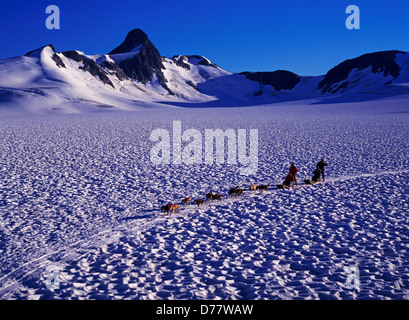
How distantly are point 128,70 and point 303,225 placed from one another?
15436cm

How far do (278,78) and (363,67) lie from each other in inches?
1968

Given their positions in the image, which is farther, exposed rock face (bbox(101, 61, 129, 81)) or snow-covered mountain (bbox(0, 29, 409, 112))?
exposed rock face (bbox(101, 61, 129, 81))

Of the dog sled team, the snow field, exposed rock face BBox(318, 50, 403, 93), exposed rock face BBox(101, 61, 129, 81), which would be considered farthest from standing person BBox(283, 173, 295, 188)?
exposed rock face BBox(318, 50, 403, 93)

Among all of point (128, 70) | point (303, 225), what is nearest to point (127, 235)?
point (303, 225)

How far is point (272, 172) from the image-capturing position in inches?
648

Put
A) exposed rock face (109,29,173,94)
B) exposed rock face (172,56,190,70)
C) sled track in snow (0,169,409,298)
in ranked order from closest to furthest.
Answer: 1. sled track in snow (0,169,409,298)
2. exposed rock face (109,29,173,94)
3. exposed rock face (172,56,190,70)

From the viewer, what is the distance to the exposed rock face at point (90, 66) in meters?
121

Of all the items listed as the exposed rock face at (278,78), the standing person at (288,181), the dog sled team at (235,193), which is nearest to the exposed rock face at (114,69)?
the exposed rock face at (278,78)

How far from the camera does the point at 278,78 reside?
630ft

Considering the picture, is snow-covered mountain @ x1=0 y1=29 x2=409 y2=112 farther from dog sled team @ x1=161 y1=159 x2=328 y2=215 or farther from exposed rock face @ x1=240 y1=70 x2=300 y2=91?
dog sled team @ x1=161 y1=159 x2=328 y2=215

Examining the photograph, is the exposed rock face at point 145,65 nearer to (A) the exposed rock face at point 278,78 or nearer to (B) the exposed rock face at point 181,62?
(B) the exposed rock face at point 181,62

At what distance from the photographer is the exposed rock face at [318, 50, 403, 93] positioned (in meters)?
151

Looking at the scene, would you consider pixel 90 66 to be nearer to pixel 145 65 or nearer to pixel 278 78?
pixel 145 65
